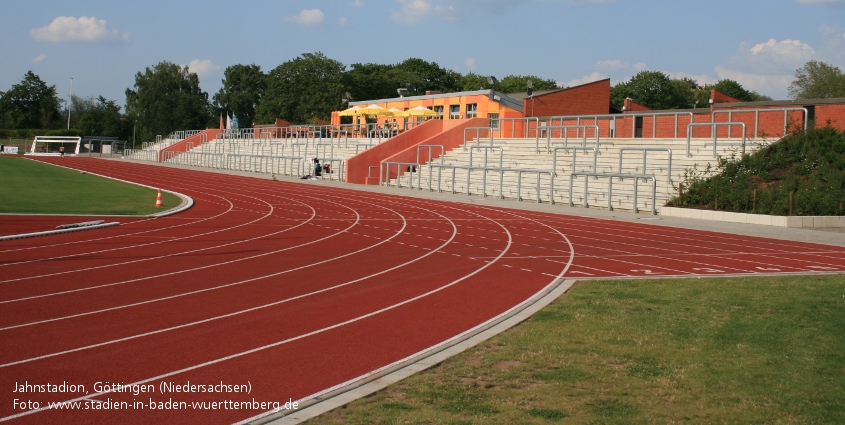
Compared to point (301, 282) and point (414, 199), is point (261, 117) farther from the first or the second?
point (301, 282)

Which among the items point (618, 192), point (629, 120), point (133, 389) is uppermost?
point (629, 120)

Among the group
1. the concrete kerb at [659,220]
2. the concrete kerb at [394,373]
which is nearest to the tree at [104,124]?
the concrete kerb at [659,220]

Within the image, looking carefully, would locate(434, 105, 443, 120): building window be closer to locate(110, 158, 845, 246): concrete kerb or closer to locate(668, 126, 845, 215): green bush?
locate(110, 158, 845, 246): concrete kerb

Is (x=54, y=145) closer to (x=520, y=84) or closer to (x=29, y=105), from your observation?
(x=29, y=105)

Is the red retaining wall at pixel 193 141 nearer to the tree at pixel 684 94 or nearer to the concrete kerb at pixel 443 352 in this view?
the tree at pixel 684 94

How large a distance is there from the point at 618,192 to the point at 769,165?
469 centimetres

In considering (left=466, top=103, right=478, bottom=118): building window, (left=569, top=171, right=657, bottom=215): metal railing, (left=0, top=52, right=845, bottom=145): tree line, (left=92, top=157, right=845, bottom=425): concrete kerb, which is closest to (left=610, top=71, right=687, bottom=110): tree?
(left=0, top=52, right=845, bottom=145): tree line

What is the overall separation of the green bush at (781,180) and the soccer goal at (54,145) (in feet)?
230

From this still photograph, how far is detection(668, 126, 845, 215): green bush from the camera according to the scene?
2047cm

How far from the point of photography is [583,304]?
9.26 m

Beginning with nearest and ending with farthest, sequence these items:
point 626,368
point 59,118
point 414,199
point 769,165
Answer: point 626,368 < point 769,165 < point 414,199 < point 59,118

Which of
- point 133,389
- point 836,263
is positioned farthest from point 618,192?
point 133,389

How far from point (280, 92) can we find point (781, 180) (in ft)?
234

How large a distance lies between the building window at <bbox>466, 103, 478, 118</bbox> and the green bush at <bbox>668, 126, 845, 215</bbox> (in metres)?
22.5
